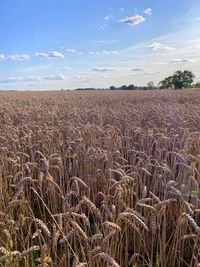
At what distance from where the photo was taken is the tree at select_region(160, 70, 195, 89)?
8831 cm

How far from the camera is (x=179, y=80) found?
88.8m

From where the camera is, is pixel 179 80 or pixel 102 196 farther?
pixel 179 80

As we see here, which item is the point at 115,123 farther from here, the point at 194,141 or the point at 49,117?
the point at 194,141

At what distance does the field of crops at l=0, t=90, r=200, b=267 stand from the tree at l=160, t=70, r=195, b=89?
84650mm

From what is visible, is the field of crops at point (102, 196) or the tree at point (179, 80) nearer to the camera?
the field of crops at point (102, 196)

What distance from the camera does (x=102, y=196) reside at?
145 inches

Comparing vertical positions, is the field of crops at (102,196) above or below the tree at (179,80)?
below

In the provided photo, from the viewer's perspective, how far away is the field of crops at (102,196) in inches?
86.7

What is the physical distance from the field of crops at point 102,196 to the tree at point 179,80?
84.6 metres

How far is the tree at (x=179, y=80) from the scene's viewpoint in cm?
8831

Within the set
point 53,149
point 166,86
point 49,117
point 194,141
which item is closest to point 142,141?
point 194,141

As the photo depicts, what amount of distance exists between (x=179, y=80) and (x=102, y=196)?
291 feet

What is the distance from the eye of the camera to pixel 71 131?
219 inches

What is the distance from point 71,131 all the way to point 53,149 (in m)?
1.05
